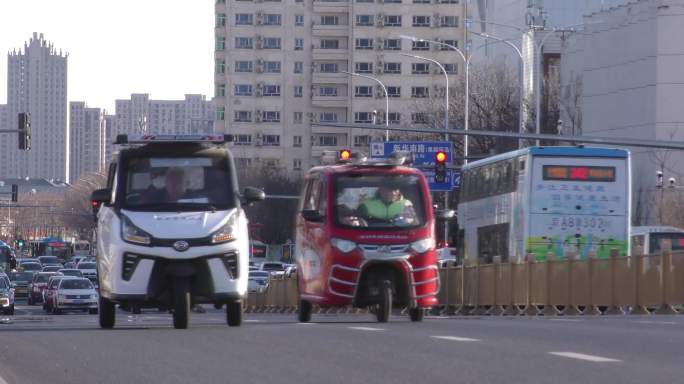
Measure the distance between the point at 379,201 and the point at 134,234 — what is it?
17.6 feet

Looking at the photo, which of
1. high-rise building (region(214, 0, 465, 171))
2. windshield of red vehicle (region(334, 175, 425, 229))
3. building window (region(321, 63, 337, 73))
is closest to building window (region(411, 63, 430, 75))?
high-rise building (region(214, 0, 465, 171))

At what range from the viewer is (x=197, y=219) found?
1903 centimetres

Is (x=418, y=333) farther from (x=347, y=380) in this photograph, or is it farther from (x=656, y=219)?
(x=656, y=219)

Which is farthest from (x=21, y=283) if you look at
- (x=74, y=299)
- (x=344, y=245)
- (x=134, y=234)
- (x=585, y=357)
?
(x=585, y=357)

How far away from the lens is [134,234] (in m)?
19.0

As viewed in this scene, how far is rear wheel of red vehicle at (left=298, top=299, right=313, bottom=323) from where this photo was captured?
82.5 ft

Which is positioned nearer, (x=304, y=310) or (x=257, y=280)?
(x=304, y=310)

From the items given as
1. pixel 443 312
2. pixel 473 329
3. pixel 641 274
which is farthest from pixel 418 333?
pixel 443 312

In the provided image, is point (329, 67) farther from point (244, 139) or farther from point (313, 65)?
point (244, 139)

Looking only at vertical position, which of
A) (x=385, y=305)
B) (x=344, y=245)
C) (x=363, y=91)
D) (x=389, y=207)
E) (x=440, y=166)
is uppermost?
(x=363, y=91)

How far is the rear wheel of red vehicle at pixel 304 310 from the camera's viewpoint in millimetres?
25156

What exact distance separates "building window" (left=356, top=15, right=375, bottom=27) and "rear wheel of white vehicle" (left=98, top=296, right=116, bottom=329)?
395ft

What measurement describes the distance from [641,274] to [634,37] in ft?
168

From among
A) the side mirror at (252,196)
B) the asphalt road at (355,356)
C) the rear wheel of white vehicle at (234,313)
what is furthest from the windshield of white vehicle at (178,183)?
the asphalt road at (355,356)
